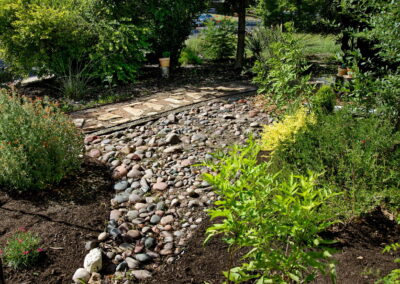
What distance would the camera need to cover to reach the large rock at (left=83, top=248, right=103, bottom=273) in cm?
274

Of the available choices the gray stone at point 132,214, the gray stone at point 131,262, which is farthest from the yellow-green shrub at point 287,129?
the gray stone at point 131,262

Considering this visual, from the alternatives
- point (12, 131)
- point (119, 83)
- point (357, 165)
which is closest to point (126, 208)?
point (12, 131)

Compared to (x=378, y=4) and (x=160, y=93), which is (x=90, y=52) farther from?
(x=378, y=4)

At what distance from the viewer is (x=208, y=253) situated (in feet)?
9.30

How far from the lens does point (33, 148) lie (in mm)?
3592

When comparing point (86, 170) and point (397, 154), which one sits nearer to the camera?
point (397, 154)

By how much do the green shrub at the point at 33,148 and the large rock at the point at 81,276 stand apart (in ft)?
4.10

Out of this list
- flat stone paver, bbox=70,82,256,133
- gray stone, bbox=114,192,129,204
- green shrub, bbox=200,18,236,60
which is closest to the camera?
gray stone, bbox=114,192,129,204

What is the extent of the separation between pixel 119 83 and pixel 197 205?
543cm

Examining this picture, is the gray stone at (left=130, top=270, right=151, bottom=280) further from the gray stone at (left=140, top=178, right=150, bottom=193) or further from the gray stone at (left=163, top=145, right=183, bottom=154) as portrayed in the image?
the gray stone at (left=163, top=145, right=183, bottom=154)

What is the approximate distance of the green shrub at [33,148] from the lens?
11.5ft

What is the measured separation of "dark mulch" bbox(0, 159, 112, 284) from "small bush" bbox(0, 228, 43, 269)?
56 millimetres

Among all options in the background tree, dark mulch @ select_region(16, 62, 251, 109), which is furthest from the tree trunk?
dark mulch @ select_region(16, 62, 251, 109)

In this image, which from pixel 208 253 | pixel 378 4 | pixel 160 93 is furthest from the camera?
pixel 160 93
